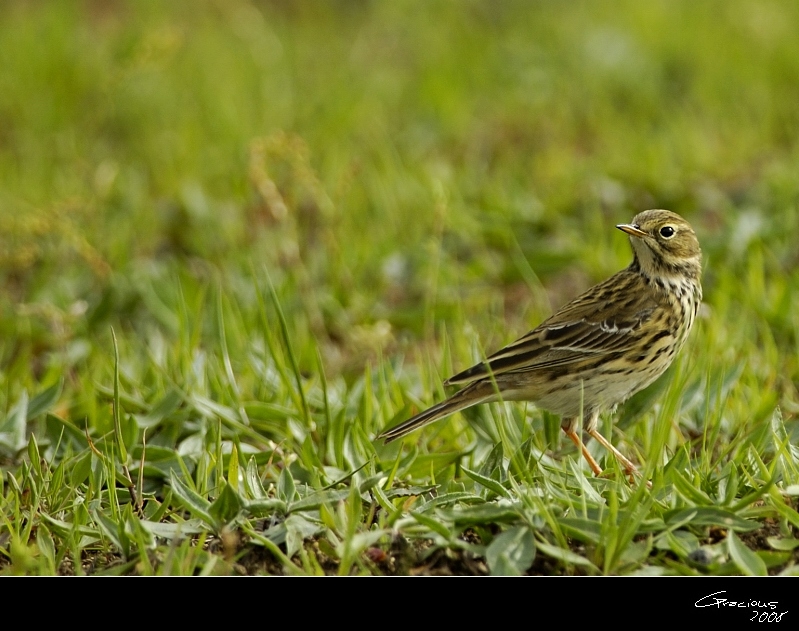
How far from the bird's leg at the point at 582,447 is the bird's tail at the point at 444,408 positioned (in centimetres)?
36

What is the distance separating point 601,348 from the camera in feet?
15.8

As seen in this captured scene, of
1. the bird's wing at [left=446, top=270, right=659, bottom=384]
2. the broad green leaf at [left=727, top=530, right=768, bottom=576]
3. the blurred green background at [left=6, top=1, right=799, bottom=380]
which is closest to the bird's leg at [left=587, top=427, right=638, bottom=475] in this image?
the bird's wing at [left=446, top=270, right=659, bottom=384]

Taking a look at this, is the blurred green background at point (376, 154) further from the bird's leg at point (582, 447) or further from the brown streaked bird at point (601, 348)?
the bird's leg at point (582, 447)

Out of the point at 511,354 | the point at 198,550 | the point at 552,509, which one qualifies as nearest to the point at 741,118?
the point at 511,354

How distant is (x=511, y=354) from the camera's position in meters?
4.80

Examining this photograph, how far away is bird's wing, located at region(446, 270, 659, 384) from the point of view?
15.7 ft

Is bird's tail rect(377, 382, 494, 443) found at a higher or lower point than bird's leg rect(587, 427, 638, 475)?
higher

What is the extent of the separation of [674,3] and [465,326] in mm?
6155

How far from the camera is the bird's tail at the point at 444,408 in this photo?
14.4ft

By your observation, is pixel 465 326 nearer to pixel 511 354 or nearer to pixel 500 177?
pixel 511 354
